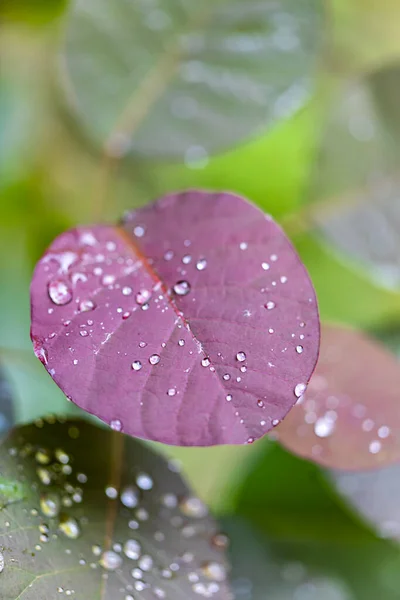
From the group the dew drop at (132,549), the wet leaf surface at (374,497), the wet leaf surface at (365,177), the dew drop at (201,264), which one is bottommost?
the wet leaf surface at (374,497)

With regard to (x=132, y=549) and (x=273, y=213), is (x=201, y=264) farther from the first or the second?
(x=273, y=213)

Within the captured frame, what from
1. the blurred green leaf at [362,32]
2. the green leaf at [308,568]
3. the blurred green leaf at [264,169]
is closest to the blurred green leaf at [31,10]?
the blurred green leaf at [264,169]

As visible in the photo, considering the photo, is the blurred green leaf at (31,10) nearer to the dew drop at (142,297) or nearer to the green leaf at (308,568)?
the dew drop at (142,297)

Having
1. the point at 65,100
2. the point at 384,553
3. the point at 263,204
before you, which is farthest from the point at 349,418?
the point at 65,100

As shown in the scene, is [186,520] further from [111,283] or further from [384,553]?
[384,553]

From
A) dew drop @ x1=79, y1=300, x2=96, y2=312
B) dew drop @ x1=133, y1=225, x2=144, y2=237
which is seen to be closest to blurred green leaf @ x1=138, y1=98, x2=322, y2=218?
dew drop @ x1=133, y1=225, x2=144, y2=237
